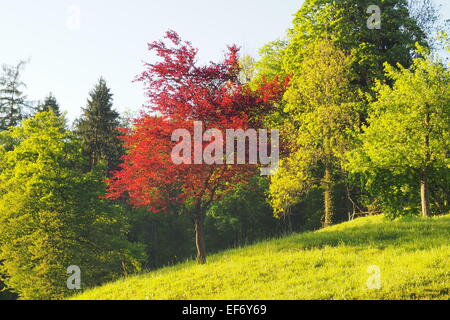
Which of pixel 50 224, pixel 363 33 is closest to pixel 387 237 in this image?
pixel 363 33

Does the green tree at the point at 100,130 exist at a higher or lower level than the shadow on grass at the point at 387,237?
higher

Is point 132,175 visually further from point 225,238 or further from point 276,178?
point 225,238

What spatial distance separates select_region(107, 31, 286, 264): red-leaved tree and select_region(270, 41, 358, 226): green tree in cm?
1024

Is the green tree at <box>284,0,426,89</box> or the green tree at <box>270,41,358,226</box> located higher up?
the green tree at <box>284,0,426,89</box>

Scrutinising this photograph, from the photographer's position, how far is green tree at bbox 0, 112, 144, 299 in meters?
21.0

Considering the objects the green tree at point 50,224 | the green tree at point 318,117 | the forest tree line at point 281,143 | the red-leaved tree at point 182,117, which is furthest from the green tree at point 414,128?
the green tree at point 50,224

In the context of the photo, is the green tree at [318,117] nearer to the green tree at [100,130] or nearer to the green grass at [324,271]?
the green grass at [324,271]

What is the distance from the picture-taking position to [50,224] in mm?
21312

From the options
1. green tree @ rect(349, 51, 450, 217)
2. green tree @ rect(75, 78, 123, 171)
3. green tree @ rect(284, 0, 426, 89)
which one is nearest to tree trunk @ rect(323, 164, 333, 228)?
green tree @ rect(349, 51, 450, 217)

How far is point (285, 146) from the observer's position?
14719mm

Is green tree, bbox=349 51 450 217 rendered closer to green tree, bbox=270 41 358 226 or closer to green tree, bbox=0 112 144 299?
green tree, bbox=270 41 358 226

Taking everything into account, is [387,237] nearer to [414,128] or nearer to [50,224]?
[414,128]

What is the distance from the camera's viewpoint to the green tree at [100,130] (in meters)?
36.7
